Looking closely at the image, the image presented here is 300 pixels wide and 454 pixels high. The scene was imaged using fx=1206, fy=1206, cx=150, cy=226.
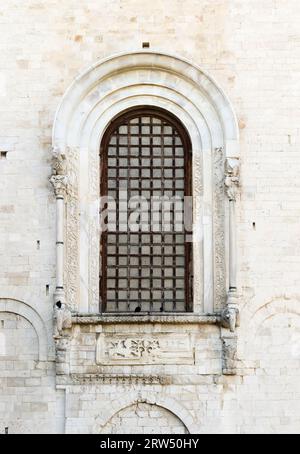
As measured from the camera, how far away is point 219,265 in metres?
21.1

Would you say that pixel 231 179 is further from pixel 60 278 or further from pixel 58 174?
pixel 60 278

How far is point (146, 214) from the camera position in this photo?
2158 centimetres

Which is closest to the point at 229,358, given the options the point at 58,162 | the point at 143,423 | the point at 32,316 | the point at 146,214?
the point at 143,423

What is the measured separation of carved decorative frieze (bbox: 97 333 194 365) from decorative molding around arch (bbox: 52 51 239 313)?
70 centimetres

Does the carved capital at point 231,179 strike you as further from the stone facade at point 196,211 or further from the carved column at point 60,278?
the carved column at point 60,278

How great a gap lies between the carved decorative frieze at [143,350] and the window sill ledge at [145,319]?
26cm

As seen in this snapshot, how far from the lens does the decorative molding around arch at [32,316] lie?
20.8 m

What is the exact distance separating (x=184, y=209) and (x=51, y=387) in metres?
3.93

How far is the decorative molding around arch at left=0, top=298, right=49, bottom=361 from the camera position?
20844mm

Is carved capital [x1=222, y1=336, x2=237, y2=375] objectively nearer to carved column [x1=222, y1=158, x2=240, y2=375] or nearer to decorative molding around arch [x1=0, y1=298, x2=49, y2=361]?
carved column [x1=222, y1=158, x2=240, y2=375]

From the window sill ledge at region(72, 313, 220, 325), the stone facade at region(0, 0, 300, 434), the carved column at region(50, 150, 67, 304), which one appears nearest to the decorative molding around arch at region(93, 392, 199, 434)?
the stone facade at region(0, 0, 300, 434)

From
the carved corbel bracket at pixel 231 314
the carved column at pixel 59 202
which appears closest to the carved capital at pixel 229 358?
the carved corbel bracket at pixel 231 314

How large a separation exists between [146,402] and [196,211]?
11.4 feet

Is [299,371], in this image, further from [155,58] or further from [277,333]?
[155,58]
